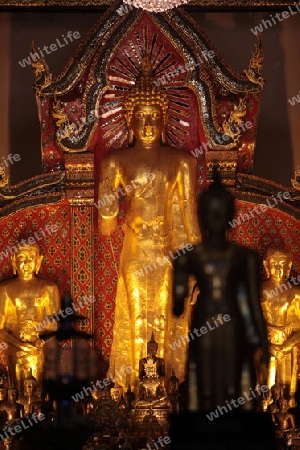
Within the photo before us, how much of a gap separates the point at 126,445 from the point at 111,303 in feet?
7.47

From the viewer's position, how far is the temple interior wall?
41.1 feet

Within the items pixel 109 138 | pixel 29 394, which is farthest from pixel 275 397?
pixel 109 138

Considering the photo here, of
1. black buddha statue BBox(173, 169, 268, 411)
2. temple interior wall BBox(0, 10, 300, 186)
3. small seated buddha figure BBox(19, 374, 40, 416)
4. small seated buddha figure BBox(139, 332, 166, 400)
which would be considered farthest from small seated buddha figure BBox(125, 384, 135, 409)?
temple interior wall BBox(0, 10, 300, 186)

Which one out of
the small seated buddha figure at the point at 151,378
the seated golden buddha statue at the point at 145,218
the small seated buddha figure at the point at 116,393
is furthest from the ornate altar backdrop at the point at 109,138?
the small seated buddha figure at the point at 151,378

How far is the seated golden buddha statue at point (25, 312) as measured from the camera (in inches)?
432

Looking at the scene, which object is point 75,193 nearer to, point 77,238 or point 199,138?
point 77,238

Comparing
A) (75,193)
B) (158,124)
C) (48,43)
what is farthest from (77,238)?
(48,43)

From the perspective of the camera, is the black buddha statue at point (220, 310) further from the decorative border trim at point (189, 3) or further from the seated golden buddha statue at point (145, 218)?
the decorative border trim at point (189, 3)

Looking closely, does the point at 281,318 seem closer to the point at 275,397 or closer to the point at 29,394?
the point at 275,397

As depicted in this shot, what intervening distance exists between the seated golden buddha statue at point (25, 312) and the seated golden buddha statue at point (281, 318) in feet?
5.14

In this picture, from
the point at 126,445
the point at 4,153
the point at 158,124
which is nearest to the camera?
the point at 126,445

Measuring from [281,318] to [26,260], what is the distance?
6.28 feet

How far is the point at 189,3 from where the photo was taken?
1270 cm

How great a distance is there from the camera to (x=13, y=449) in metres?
9.73
